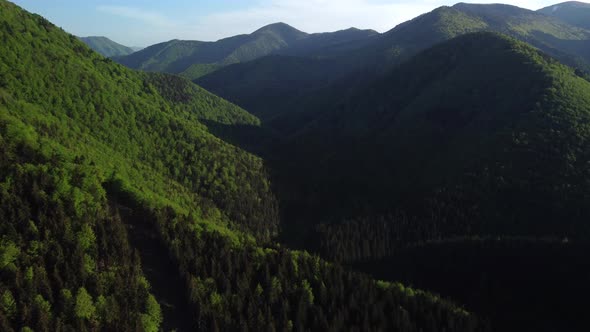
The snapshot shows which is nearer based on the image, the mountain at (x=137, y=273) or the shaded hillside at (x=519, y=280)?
the mountain at (x=137, y=273)

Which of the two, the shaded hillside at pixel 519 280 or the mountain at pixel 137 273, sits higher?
the mountain at pixel 137 273

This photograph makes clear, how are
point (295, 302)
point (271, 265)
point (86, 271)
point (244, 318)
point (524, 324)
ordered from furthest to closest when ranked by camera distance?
point (524, 324) → point (271, 265) → point (295, 302) → point (244, 318) → point (86, 271)

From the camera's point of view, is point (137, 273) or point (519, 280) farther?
point (519, 280)

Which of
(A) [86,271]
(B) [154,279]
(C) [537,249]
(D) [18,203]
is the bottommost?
(C) [537,249]

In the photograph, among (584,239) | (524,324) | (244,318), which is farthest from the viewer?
(584,239)

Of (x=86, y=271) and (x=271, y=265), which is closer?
(x=86, y=271)

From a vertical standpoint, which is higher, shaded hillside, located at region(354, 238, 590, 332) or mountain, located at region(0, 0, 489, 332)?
mountain, located at region(0, 0, 489, 332)

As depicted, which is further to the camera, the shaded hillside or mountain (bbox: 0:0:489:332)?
the shaded hillside

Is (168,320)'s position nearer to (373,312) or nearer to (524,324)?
(373,312)

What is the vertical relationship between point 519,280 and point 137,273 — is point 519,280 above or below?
below

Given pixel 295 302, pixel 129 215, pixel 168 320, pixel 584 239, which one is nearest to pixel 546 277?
pixel 584 239

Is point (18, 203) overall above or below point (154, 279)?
above
